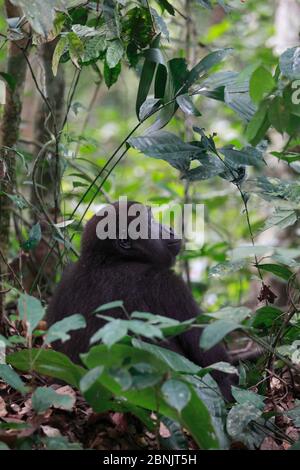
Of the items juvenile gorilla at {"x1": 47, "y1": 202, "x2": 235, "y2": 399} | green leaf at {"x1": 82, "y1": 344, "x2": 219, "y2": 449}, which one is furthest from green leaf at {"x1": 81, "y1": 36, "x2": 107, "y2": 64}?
green leaf at {"x1": 82, "y1": 344, "x2": 219, "y2": 449}

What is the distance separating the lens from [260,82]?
3.06 meters

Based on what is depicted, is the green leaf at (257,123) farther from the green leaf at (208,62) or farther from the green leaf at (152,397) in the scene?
the green leaf at (152,397)

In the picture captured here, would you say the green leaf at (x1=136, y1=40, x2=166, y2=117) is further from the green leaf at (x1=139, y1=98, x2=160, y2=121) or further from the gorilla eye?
the gorilla eye

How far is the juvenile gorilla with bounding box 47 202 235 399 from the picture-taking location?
3.82 metres

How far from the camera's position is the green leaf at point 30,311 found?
9.06 feet

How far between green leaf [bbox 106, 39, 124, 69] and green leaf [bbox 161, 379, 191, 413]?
1.89 meters

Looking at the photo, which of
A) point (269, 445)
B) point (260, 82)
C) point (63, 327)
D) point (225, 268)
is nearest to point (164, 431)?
point (269, 445)

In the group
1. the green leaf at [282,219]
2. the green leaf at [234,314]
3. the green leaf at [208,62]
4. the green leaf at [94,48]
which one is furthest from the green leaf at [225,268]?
the green leaf at [94,48]

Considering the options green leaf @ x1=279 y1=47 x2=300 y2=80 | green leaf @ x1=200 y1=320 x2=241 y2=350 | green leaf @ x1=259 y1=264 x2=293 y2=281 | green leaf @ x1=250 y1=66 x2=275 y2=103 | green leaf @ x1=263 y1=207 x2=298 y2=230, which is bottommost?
green leaf @ x1=259 y1=264 x2=293 y2=281

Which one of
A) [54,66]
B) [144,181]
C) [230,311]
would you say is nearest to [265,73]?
[230,311]

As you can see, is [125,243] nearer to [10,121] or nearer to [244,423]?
[10,121]

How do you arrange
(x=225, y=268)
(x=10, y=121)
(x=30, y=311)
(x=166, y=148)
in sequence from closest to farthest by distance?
(x=30, y=311)
(x=225, y=268)
(x=166, y=148)
(x=10, y=121)

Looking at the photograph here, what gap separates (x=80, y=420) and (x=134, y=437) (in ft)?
0.86

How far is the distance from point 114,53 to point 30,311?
1649mm
